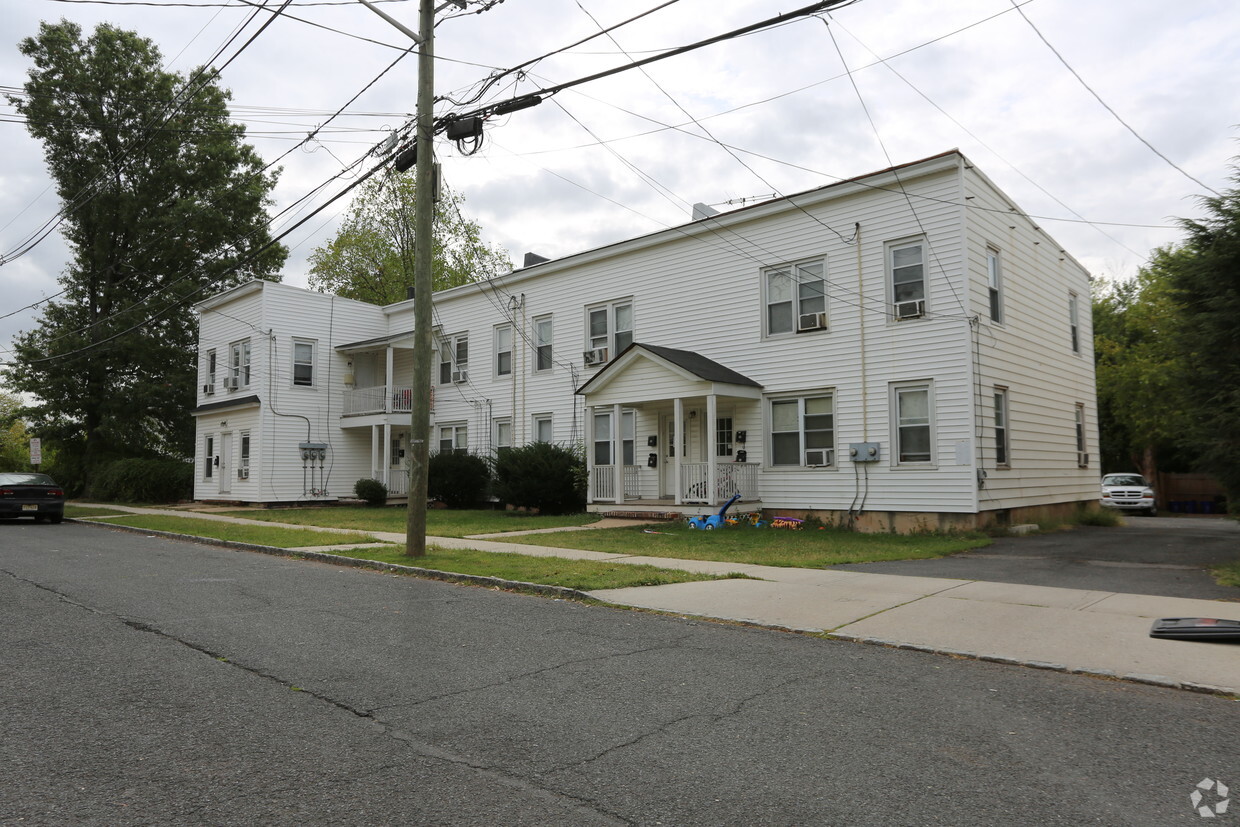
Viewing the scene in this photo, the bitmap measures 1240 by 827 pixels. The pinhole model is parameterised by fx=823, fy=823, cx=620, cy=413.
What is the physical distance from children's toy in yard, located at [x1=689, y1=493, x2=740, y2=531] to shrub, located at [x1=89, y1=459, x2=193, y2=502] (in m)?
24.5

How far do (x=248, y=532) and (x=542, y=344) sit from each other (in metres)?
10.5

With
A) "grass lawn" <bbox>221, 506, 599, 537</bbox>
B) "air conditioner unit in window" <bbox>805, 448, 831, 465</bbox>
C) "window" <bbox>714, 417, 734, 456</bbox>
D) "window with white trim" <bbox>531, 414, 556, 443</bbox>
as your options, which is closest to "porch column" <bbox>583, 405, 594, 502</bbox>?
"grass lawn" <bbox>221, 506, 599, 537</bbox>

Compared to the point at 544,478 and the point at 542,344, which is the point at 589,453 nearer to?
the point at 544,478

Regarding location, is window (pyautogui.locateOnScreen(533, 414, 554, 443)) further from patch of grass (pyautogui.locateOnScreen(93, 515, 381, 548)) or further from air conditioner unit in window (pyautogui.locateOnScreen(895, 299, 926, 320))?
air conditioner unit in window (pyautogui.locateOnScreen(895, 299, 926, 320))

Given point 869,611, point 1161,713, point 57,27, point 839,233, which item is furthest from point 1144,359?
point 57,27

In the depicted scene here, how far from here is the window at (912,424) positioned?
16.8 m

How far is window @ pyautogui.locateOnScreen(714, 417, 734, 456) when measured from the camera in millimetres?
19984

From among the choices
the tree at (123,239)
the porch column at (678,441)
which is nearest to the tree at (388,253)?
the tree at (123,239)

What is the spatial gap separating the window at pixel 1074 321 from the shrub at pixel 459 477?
56.0 feet

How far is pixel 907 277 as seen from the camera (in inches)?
676

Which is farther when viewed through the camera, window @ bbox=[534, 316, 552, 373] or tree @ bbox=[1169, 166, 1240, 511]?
window @ bbox=[534, 316, 552, 373]

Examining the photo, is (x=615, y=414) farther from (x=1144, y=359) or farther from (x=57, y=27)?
(x=57, y=27)

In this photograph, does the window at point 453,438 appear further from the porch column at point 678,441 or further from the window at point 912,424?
the window at point 912,424

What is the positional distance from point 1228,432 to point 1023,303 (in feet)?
29.9
